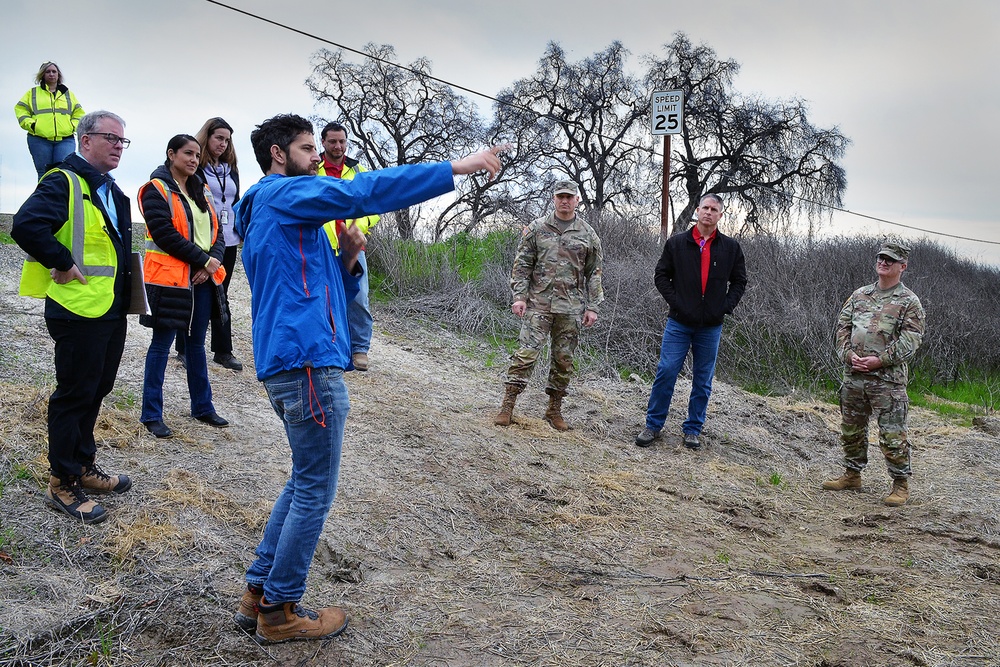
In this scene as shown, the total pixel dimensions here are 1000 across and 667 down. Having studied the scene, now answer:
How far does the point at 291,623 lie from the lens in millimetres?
3002

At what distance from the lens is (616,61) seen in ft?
90.4

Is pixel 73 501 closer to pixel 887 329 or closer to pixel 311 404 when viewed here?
pixel 311 404

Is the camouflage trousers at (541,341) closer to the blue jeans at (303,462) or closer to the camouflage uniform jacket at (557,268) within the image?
the camouflage uniform jacket at (557,268)

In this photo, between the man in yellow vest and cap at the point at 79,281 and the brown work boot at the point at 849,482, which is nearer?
the man in yellow vest and cap at the point at 79,281

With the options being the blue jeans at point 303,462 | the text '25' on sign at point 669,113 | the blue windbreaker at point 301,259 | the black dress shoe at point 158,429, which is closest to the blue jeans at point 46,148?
the black dress shoe at point 158,429

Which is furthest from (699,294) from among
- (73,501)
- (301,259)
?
(73,501)

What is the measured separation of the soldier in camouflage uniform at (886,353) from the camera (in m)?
5.55

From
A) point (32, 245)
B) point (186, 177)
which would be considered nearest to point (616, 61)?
point (186, 177)

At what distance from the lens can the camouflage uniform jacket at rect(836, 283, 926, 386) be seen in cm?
552

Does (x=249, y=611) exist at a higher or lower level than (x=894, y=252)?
lower

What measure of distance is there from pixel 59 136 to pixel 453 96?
18.6 metres

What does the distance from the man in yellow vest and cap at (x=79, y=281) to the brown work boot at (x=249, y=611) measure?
1.11 meters

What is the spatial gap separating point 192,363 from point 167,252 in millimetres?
796

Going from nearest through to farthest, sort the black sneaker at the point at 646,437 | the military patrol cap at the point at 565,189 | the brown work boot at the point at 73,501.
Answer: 1. the brown work boot at the point at 73,501
2. the military patrol cap at the point at 565,189
3. the black sneaker at the point at 646,437
